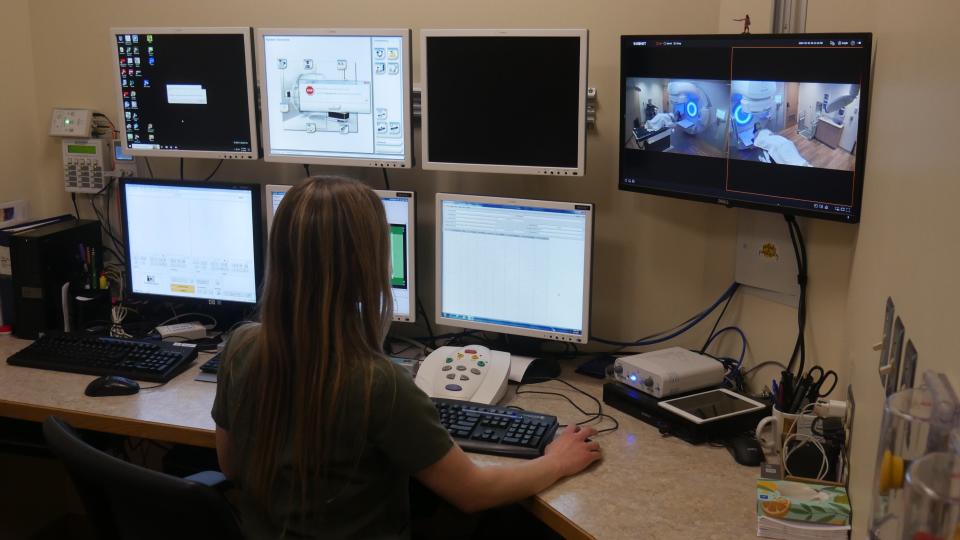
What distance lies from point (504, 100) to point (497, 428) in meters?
0.85

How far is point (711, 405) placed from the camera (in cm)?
200

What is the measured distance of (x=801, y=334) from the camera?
209 cm

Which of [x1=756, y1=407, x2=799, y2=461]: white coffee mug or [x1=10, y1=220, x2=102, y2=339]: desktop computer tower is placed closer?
[x1=756, y1=407, x2=799, y2=461]: white coffee mug

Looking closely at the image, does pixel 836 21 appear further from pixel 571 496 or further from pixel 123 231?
pixel 123 231

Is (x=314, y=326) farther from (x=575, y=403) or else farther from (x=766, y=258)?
(x=766, y=258)

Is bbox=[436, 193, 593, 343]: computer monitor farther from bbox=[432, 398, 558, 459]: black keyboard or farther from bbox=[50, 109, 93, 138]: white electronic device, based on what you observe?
bbox=[50, 109, 93, 138]: white electronic device

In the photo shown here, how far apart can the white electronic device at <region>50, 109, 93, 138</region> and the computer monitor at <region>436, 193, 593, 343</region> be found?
4.26 ft

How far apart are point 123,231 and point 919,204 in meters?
2.22

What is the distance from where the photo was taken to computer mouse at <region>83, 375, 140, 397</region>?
7.07 feet

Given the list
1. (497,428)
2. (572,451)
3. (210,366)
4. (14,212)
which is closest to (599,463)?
(572,451)

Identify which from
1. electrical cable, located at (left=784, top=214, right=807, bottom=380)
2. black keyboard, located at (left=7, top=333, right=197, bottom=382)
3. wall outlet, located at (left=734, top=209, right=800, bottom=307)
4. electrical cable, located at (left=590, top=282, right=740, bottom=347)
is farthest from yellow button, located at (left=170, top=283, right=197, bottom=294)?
electrical cable, located at (left=784, top=214, right=807, bottom=380)

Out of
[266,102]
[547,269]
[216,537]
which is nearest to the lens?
[216,537]

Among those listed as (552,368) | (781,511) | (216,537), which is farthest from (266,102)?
(781,511)

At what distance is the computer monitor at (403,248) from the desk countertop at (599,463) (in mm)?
414
